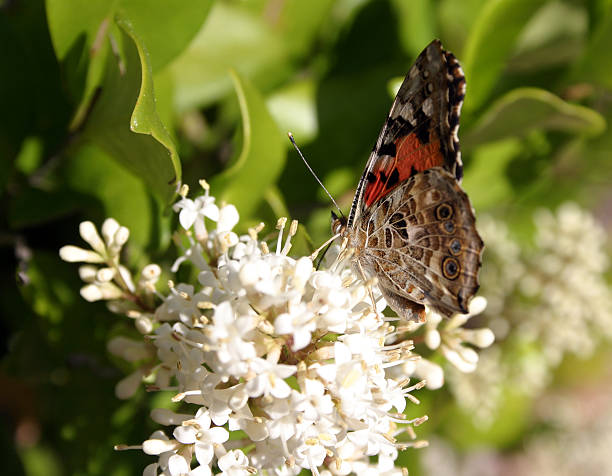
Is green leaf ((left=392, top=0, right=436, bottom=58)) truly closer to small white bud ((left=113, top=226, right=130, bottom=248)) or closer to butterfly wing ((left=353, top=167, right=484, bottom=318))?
butterfly wing ((left=353, top=167, right=484, bottom=318))

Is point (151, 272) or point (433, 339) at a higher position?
point (433, 339)

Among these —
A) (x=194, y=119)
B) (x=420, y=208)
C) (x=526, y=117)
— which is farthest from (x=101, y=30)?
(x=526, y=117)

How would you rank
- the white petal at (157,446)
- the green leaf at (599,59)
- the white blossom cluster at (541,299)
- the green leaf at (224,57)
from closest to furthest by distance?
1. the white petal at (157,446)
2. the green leaf at (599,59)
3. the green leaf at (224,57)
4. the white blossom cluster at (541,299)

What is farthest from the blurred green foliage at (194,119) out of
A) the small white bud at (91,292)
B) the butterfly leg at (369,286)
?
the butterfly leg at (369,286)

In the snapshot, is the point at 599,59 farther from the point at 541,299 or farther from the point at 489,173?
the point at 541,299

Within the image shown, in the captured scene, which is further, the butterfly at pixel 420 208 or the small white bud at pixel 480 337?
the small white bud at pixel 480 337

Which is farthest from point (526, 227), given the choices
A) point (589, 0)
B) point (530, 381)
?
point (589, 0)

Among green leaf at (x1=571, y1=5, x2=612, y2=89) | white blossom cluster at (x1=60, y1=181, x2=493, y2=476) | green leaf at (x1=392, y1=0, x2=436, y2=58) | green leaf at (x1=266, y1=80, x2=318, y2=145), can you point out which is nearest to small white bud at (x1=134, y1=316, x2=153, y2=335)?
white blossom cluster at (x1=60, y1=181, x2=493, y2=476)

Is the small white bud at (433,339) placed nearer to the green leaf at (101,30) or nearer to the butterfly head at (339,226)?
the butterfly head at (339,226)
